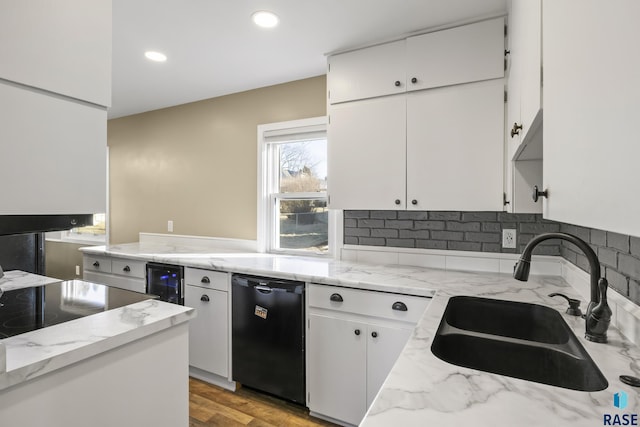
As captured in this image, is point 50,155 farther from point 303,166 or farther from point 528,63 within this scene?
point 303,166

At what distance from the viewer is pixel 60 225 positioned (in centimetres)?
109

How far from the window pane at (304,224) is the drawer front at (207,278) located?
0.82 metres

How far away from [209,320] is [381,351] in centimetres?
131

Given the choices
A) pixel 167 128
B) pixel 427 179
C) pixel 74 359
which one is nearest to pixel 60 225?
pixel 74 359

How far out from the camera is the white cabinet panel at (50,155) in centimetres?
94

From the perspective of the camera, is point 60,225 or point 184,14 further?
point 184,14

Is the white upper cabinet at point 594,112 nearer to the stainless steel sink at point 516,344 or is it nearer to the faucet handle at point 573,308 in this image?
the stainless steel sink at point 516,344

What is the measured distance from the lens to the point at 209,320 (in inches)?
94.5

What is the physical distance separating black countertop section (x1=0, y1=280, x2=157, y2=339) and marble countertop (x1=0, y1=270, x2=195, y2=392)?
71 millimetres

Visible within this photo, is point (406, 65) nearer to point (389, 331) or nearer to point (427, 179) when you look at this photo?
point (427, 179)

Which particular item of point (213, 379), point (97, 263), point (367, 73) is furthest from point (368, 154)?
point (97, 263)

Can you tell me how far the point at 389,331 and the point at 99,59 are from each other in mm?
1789

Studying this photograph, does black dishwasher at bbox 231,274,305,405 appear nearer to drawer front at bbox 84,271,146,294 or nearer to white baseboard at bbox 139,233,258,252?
white baseboard at bbox 139,233,258,252

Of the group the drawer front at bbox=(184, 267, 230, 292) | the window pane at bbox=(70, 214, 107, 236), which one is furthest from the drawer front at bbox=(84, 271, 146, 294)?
the window pane at bbox=(70, 214, 107, 236)
